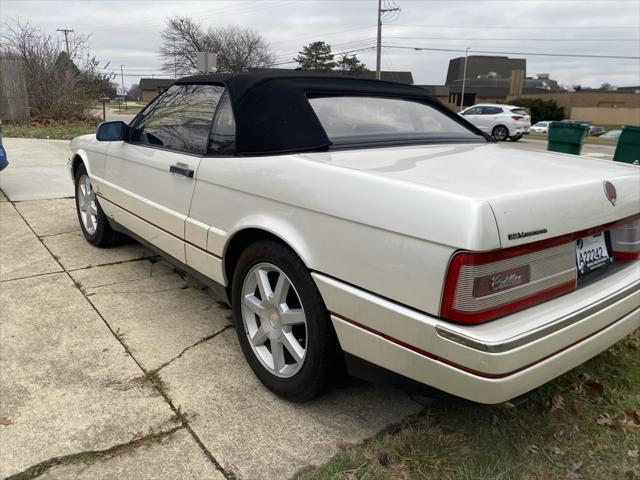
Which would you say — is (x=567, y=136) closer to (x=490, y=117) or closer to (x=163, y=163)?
(x=163, y=163)

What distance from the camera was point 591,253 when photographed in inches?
86.7

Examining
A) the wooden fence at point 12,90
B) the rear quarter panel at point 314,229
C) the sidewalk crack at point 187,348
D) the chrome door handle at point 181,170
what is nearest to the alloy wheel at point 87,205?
the chrome door handle at point 181,170

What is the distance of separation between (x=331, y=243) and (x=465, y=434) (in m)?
1.13

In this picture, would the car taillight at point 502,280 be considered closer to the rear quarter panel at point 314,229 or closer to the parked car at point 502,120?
the rear quarter panel at point 314,229

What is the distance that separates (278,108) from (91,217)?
2980 millimetres

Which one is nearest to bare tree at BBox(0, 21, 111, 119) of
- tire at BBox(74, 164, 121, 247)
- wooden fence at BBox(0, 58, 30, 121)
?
wooden fence at BBox(0, 58, 30, 121)

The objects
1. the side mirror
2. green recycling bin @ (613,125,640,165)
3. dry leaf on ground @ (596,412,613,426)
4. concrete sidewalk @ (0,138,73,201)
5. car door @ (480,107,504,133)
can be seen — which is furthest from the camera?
car door @ (480,107,504,133)

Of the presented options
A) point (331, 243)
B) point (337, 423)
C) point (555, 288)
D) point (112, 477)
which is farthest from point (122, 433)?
point (555, 288)

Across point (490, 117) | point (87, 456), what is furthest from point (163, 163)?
point (490, 117)

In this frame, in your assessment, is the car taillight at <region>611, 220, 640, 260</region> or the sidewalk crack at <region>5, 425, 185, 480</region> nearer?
the sidewalk crack at <region>5, 425, 185, 480</region>

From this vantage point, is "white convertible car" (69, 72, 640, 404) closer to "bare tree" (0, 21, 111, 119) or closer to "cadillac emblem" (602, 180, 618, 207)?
"cadillac emblem" (602, 180, 618, 207)

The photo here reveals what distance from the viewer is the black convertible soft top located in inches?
99.0

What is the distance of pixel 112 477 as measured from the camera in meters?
2.06

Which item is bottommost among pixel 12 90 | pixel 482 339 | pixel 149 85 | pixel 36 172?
pixel 36 172
